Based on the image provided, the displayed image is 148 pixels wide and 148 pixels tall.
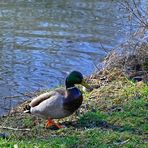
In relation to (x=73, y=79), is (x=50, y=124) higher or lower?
lower

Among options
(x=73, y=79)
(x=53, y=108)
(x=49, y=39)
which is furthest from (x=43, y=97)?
(x=49, y=39)

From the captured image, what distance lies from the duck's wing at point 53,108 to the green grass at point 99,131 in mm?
216

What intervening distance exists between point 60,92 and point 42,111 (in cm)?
39

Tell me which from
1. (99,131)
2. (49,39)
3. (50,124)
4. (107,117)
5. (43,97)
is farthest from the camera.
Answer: (49,39)

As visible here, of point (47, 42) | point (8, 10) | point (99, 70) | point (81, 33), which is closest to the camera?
point (99, 70)

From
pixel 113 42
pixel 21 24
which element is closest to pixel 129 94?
pixel 113 42

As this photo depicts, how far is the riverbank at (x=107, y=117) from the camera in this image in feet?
23.8

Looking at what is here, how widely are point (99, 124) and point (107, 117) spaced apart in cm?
24

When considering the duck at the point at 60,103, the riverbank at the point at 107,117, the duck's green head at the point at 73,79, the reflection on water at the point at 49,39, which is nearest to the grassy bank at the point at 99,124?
the riverbank at the point at 107,117

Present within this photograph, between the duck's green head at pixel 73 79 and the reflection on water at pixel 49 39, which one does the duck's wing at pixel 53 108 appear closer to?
the duck's green head at pixel 73 79

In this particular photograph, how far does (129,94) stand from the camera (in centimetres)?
939

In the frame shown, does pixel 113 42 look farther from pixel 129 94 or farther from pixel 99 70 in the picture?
pixel 129 94

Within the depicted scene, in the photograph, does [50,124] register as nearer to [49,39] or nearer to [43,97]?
[43,97]

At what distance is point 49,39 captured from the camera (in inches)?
632
